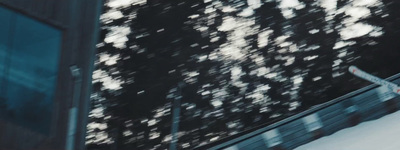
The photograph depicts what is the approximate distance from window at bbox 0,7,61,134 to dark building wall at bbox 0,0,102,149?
114mm

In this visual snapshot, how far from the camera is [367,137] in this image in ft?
18.7

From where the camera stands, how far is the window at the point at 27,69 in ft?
42.7

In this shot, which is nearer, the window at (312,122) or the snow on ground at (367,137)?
the snow on ground at (367,137)

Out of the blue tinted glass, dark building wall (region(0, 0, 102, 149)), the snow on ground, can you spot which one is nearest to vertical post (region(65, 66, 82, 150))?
dark building wall (region(0, 0, 102, 149))

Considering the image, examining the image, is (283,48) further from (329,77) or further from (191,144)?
(191,144)

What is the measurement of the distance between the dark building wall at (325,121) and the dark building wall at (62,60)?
24.4 ft

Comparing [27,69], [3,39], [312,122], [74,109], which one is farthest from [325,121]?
[3,39]

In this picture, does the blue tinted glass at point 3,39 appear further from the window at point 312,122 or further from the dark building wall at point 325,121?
the window at point 312,122

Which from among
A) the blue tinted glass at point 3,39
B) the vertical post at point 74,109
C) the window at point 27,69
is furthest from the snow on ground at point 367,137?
the blue tinted glass at point 3,39

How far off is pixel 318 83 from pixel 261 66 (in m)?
1.84

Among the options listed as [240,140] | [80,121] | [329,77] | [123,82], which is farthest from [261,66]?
[240,140]

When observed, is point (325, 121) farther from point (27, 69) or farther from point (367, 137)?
point (27, 69)

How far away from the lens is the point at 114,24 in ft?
55.8

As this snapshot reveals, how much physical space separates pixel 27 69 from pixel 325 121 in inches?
327
